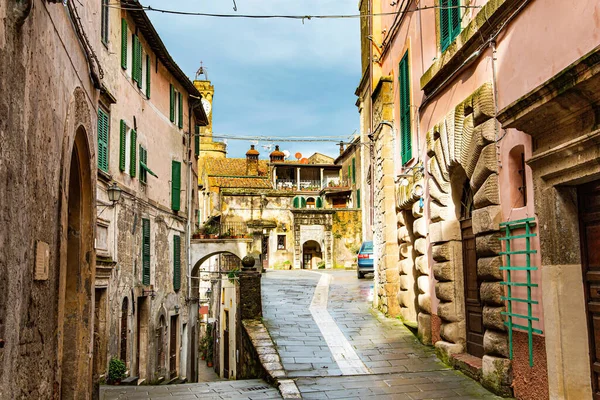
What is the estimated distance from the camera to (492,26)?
7719 mm

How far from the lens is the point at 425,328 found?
10875 mm

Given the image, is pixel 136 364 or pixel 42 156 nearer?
pixel 42 156

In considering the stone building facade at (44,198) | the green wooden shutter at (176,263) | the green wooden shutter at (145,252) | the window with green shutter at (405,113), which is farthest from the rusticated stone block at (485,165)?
the green wooden shutter at (176,263)

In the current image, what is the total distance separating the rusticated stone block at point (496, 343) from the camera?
7578 millimetres

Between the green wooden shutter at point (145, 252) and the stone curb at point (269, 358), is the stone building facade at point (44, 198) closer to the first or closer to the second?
the stone curb at point (269, 358)

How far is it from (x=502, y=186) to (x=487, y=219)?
50cm

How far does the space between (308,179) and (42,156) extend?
49.4 m

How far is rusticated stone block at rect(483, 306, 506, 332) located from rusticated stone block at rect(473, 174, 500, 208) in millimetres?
1378

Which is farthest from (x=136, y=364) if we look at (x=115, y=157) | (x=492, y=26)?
(x=492, y=26)

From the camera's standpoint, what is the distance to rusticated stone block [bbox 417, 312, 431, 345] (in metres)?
10.8

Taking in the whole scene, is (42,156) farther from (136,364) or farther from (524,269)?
(136,364)

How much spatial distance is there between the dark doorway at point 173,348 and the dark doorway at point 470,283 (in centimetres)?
1271

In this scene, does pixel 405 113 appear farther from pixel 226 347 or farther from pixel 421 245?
pixel 226 347

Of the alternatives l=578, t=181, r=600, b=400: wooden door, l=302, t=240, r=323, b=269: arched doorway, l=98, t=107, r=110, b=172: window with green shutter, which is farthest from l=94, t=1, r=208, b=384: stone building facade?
l=302, t=240, r=323, b=269: arched doorway
